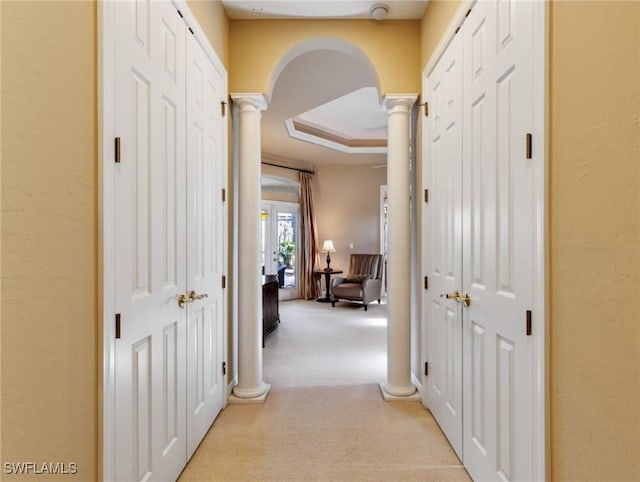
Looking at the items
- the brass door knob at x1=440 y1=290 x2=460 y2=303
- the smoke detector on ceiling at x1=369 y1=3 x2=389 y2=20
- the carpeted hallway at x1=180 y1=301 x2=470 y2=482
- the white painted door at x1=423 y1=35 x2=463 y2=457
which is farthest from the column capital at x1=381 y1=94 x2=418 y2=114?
the carpeted hallway at x1=180 y1=301 x2=470 y2=482

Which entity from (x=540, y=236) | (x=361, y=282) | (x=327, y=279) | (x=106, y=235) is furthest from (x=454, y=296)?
(x=327, y=279)

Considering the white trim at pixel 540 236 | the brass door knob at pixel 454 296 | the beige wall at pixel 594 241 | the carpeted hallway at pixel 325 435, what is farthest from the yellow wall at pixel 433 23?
the carpeted hallway at pixel 325 435

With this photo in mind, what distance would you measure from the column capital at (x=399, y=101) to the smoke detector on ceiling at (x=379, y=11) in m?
0.57

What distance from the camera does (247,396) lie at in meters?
2.64

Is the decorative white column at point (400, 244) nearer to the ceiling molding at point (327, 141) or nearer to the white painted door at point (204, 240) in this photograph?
the white painted door at point (204, 240)

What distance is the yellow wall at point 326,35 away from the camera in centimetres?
273

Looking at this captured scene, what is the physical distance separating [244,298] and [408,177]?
5.21ft

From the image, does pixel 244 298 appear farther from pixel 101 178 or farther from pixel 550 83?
pixel 550 83

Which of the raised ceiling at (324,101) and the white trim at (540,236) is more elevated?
the raised ceiling at (324,101)

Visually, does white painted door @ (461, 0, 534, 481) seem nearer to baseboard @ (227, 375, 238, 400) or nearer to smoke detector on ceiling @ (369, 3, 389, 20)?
smoke detector on ceiling @ (369, 3, 389, 20)

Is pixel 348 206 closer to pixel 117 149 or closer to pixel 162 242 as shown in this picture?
pixel 162 242

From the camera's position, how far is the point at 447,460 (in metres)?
1.95

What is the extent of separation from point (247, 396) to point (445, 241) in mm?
1826

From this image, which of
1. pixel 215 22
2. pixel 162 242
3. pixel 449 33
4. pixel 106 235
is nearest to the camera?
pixel 106 235
